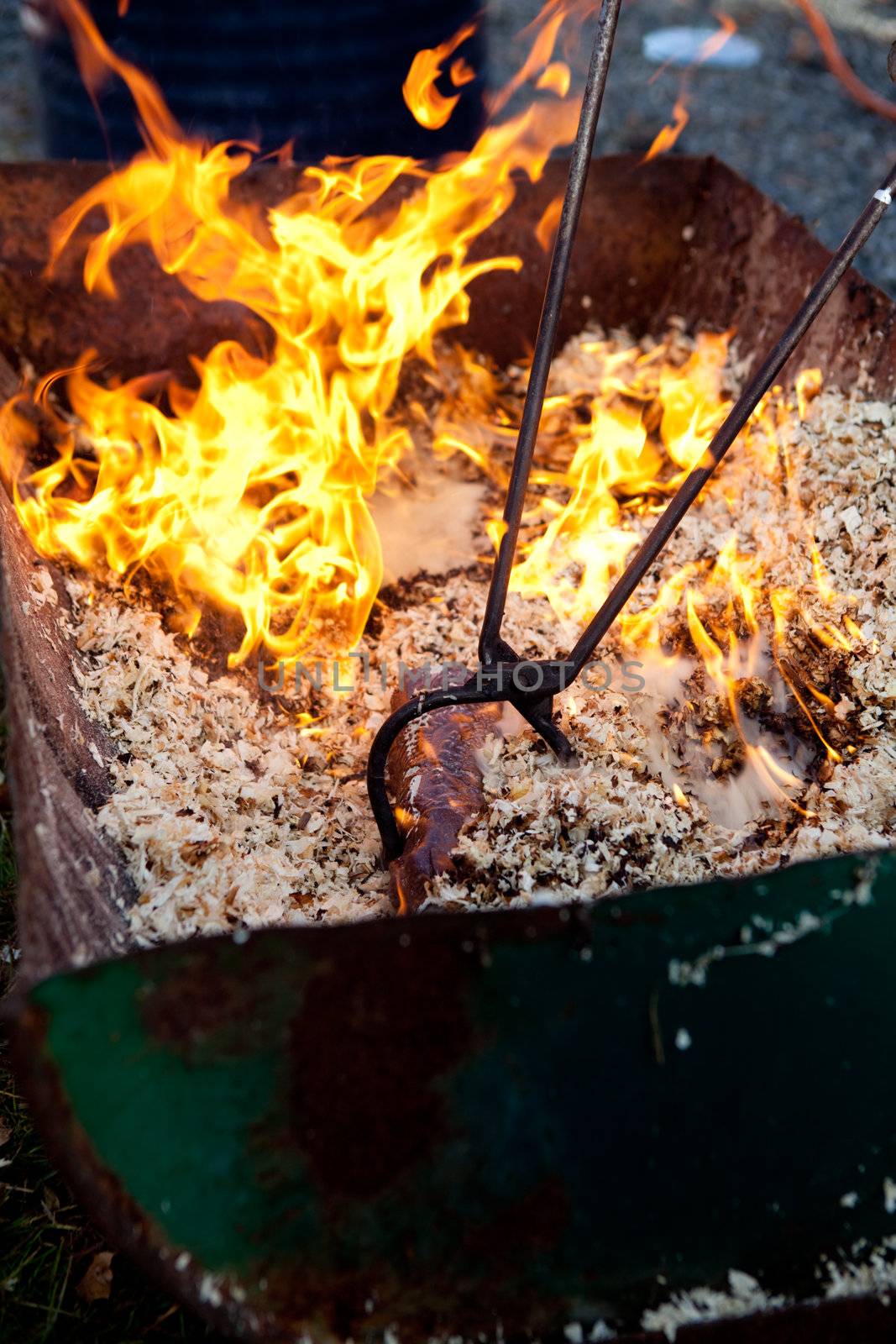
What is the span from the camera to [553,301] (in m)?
1.93

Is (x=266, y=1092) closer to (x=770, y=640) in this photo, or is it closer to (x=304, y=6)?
(x=770, y=640)

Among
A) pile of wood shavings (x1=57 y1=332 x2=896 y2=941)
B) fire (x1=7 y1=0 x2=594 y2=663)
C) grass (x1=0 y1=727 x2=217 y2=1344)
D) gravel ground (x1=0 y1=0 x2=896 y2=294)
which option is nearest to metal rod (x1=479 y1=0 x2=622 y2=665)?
pile of wood shavings (x1=57 y1=332 x2=896 y2=941)

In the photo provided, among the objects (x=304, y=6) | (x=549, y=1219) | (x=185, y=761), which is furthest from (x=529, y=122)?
(x=549, y=1219)

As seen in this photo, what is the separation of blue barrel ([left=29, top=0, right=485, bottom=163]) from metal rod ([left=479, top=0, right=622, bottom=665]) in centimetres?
186

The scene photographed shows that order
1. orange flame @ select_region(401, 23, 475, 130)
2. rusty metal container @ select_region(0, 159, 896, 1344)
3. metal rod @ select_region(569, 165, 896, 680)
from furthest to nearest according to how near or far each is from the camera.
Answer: orange flame @ select_region(401, 23, 475, 130) < metal rod @ select_region(569, 165, 896, 680) < rusty metal container @ select_region(0, 159, 896, 1344)

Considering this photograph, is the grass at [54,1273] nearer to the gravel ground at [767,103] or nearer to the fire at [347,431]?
the fire at [347,431]

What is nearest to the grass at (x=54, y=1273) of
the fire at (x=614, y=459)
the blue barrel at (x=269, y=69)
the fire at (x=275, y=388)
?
the fire at (x=275, y=388)

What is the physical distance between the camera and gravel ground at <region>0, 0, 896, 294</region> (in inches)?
219

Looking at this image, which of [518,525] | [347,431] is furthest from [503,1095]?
[347,431]

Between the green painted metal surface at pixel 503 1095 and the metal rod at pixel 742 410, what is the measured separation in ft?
2.32

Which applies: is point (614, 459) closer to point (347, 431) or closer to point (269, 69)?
point (347, 431)

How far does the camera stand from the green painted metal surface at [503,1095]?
1263 mm

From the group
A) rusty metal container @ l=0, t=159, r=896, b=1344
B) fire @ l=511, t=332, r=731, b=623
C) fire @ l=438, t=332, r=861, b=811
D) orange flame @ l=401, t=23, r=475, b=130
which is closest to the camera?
rusty metal container @ l=0, t=159, r=896, b=1344

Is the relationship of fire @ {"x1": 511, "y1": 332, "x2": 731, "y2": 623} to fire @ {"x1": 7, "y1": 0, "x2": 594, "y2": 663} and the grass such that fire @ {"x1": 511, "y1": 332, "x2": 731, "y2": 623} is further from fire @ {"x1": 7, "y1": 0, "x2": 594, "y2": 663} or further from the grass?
the grass
